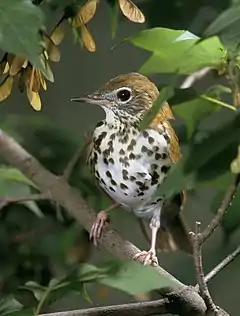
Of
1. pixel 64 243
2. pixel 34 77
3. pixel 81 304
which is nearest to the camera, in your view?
pixel 34 77

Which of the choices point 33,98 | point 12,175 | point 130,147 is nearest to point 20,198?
point 12,175

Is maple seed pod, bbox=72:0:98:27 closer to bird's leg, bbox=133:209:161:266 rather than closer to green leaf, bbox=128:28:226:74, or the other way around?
green leaf, bbox=128:28:226:74

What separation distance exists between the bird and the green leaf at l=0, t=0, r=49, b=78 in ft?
1.16

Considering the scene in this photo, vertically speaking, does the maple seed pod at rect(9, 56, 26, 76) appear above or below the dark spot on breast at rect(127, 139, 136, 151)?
above

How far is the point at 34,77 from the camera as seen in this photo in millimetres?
521

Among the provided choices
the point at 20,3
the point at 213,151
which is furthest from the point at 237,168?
the point at 20,3

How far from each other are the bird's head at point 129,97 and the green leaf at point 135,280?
1.26ft

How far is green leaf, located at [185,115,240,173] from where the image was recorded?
0.38 meters

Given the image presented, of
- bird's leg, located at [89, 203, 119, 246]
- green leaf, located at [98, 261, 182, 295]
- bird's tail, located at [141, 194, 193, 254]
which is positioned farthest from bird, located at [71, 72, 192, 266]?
green leaf, located at [98, 261, 182, 295]

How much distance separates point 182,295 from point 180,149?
26cm

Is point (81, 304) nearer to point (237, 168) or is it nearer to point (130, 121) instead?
point (130, 121)

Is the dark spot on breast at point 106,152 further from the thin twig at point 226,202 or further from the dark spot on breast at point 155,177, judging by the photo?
the thin twig at point 226,202

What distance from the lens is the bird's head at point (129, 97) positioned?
79cm

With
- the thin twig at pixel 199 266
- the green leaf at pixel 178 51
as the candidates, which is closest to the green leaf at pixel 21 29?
the green leaf at pixel 178 51
